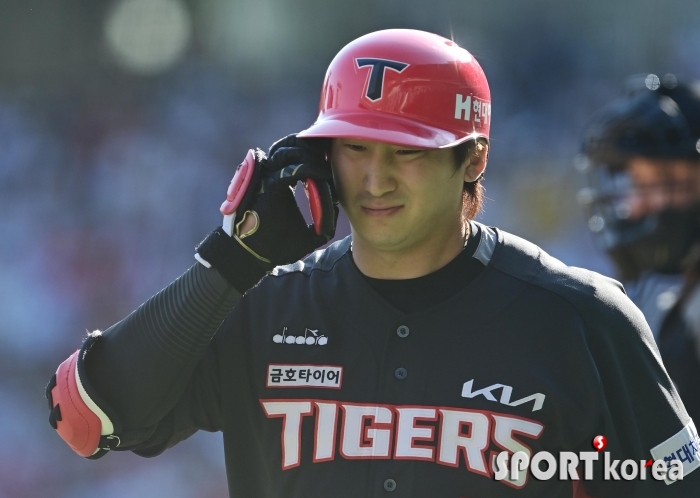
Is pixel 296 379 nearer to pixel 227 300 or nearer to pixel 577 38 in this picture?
pixel 227 300

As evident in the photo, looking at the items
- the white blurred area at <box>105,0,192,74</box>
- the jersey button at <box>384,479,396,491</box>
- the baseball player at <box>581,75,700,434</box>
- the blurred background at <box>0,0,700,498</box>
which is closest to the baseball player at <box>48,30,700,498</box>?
the jersey button at <box>384,479,396,491</box>

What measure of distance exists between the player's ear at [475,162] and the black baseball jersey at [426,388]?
197mm

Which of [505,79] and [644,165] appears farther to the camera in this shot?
[505,79]

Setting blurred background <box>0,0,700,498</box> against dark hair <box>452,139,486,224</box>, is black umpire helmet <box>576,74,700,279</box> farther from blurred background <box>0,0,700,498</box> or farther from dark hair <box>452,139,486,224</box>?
blurred background <box>0,0,700,498</box>

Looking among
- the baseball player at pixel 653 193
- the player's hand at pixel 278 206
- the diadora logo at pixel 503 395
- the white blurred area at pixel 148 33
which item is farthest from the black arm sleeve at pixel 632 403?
the white blurred area at pixel 148 33

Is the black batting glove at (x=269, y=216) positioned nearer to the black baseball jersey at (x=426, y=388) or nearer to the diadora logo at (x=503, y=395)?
the black baseball jersey at (x=426, y=388)

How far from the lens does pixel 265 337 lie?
234cm

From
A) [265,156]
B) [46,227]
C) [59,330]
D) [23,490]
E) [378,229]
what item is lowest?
[23,490]

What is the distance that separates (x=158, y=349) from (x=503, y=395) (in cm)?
84

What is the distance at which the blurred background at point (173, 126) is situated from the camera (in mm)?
6848

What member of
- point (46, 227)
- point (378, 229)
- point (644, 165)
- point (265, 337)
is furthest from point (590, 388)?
point (46, 227)

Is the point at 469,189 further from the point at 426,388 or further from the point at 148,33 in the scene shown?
the point at 148,33

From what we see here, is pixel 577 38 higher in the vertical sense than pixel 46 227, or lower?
higher

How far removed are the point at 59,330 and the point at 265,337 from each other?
5.09m
